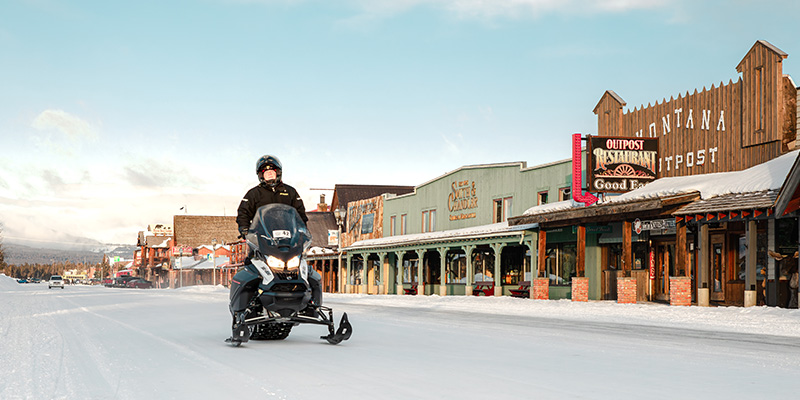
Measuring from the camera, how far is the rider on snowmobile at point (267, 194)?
10133 millimetres

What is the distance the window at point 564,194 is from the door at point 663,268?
17.0ft

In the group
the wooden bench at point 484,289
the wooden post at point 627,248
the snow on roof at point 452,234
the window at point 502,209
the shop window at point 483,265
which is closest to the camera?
the wooden post at point 627,248

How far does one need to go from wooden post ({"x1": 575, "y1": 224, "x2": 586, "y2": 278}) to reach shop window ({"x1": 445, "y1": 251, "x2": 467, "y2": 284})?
11.8m

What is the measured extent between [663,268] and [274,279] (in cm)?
2169

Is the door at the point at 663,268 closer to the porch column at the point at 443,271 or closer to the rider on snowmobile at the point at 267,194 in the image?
the porch column at the point at 443,271

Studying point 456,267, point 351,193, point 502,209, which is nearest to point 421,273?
point 456,267

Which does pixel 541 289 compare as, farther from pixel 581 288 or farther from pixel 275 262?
pixel 275 262

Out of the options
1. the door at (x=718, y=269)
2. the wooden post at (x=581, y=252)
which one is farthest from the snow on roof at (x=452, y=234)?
the door at (x=718, y=269)

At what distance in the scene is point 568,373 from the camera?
737cm

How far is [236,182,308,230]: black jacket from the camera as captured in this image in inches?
399

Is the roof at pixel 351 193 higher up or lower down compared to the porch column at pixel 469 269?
higher up

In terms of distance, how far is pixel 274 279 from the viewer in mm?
9383

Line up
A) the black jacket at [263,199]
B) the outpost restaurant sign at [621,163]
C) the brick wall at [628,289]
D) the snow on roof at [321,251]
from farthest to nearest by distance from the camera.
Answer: the snow on roof at [321,251] → the outpost restaurant sign at [621,163] → the brick wall at [628,289] → the black jacket at [263,199]

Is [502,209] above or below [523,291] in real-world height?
above
